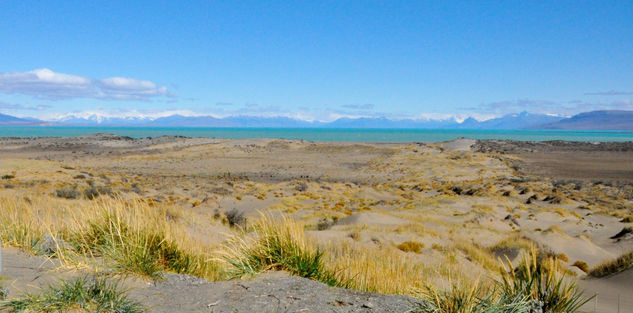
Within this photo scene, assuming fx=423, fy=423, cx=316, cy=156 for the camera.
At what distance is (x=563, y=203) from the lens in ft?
82.8

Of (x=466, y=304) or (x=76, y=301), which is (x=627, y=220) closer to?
(x=466, y=304)

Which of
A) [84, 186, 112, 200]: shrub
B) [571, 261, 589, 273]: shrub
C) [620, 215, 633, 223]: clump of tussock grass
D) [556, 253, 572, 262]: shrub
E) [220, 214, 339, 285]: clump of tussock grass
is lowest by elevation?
[620, 215, 633, 223]: clump of tussock grass

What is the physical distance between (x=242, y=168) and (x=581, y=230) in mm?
36802

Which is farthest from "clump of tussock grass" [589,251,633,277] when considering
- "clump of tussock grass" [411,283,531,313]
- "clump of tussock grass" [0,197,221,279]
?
"clump of tussock grass" [0,197,221,279]

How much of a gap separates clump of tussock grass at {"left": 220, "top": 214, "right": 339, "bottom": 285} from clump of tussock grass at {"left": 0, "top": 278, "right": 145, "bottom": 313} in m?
1.68

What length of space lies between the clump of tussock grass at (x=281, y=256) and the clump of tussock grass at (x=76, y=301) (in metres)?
1.68

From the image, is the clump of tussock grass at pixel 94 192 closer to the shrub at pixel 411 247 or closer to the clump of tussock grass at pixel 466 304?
the shrub at pixel 411 247

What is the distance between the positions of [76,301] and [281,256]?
251 centimetres

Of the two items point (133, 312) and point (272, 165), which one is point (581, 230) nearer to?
point (133, 312)

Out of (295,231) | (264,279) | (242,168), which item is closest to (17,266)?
(264,279)

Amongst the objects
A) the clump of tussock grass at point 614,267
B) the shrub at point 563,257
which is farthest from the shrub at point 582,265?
the clump of tussock grass at point 614,267

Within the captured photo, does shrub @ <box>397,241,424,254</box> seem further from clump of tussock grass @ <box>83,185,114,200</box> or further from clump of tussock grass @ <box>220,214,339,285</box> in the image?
clump of tussock grass @ <box>83,185,114,200</box>

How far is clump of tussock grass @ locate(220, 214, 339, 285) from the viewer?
5.58 m

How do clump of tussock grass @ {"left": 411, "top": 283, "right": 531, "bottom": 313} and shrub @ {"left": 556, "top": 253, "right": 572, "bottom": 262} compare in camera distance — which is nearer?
clump of tussock grass @ {"left": 411, "top": 283, "right": 531, "bottom": 313}
